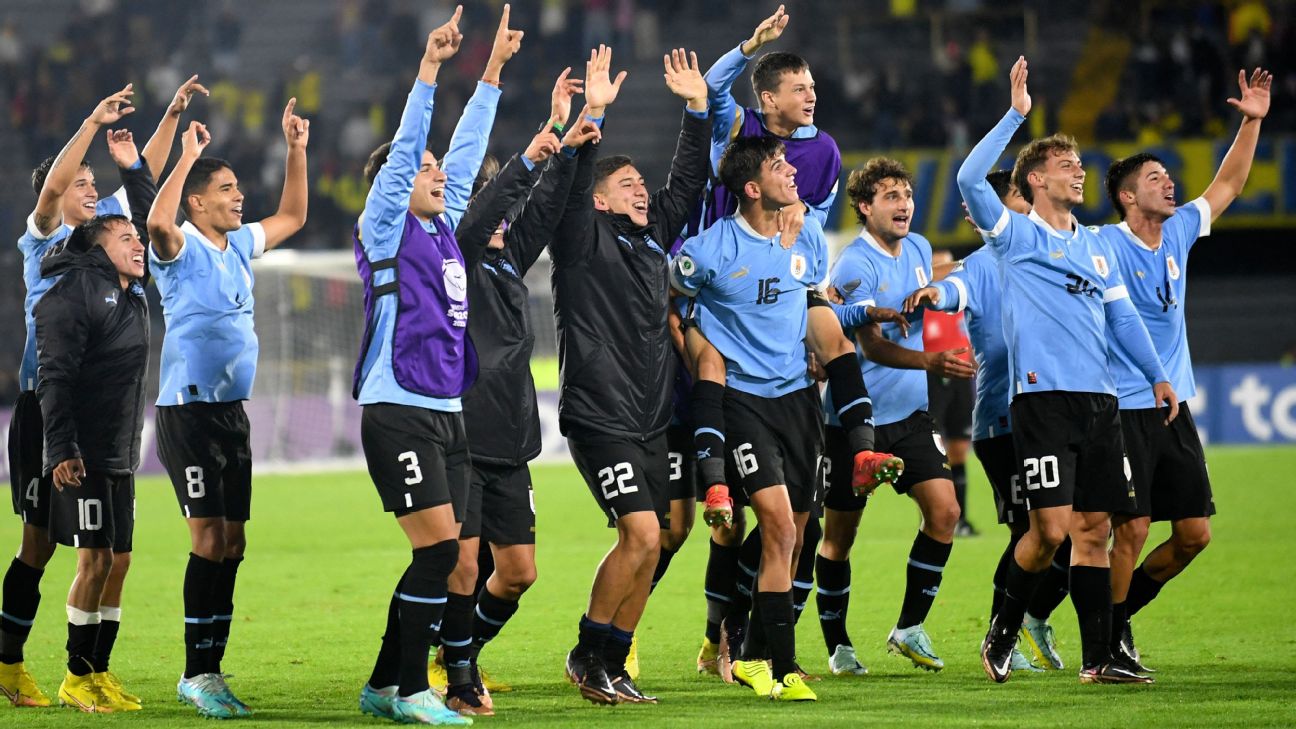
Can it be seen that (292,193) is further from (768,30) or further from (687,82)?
(768,30)

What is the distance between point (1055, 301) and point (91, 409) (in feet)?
13.5

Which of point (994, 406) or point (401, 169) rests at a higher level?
point (401, 169)

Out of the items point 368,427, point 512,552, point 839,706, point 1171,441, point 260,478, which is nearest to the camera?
point 368,427

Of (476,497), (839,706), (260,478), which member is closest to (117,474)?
(476,497)

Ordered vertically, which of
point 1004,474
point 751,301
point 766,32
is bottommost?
point 1004,474

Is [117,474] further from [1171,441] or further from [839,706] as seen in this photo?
[1171,441]

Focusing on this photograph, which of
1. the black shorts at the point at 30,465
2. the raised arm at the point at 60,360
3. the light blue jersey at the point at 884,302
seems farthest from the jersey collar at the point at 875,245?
the black shorts at the point at 30,465

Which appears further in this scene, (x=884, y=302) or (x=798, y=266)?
(x=884, y=302)

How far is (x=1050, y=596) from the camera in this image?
7633mm

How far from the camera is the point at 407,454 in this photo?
19.2ft

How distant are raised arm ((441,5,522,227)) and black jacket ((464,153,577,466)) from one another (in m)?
0.27

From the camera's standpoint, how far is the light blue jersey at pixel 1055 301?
6988 mm

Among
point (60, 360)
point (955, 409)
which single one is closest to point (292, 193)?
point (60, 360)

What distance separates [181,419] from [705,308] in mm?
2218
